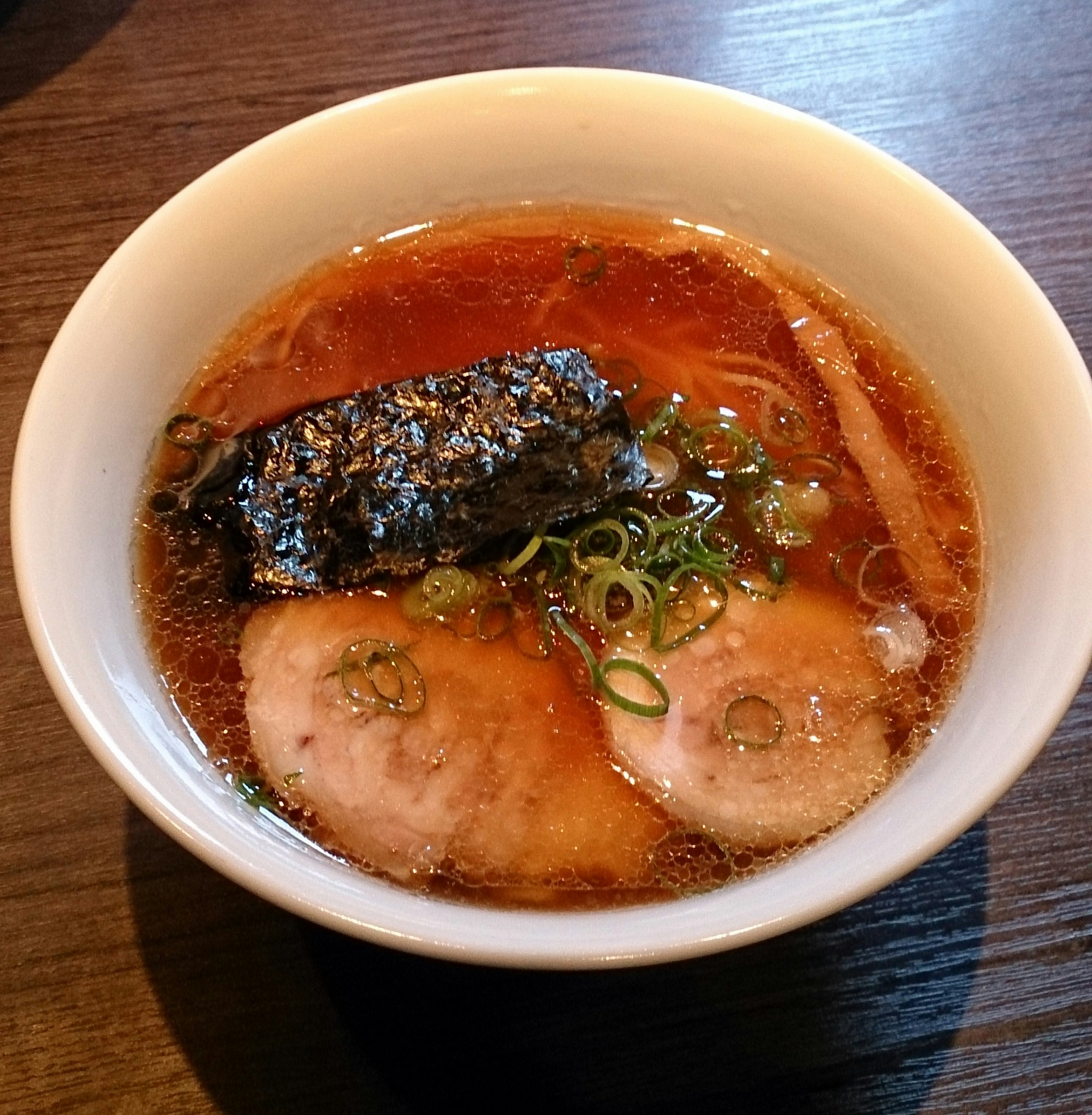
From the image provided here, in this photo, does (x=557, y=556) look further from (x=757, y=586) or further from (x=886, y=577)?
(x=886, y=577)

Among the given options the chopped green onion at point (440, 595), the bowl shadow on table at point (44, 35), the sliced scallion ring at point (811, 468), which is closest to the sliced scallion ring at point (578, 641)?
the chopped green onion at point (440, 595)

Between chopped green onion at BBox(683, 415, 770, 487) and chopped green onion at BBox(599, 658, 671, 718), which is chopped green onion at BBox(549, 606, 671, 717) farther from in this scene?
chopped green onion at BBox(683, 415, 770, 487)

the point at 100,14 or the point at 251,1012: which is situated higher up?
the point at 100,14

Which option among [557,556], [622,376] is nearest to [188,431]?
[557,556]

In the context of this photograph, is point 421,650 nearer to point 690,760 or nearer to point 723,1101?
point 690,760

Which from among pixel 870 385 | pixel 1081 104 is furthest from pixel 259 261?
pixel 1081 104

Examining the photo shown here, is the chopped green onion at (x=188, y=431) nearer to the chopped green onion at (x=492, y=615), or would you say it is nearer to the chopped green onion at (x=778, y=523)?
the chopped green onion at (x=492, y=615)
